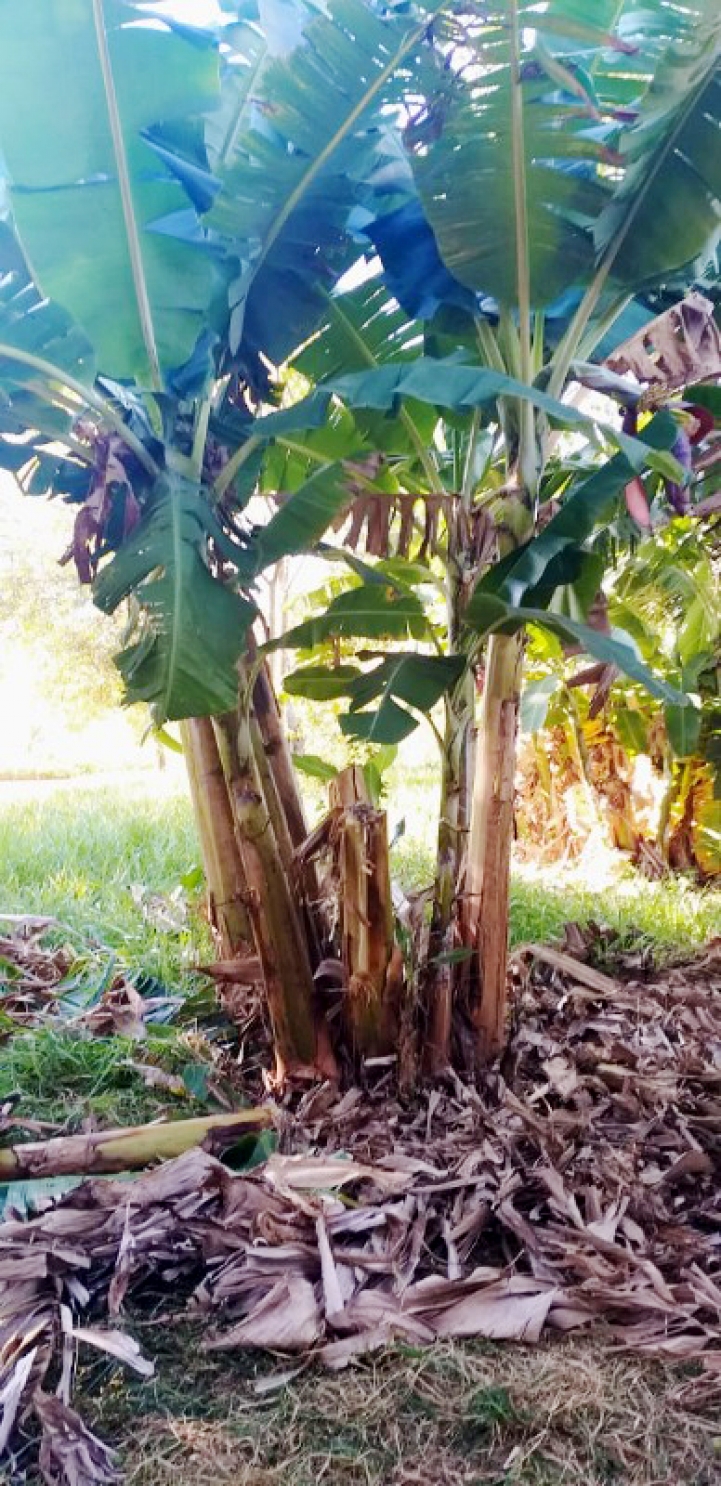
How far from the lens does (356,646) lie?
505 centimetres

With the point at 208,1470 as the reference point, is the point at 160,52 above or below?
above

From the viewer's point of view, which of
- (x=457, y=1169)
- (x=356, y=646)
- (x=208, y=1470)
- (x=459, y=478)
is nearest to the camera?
(x=208, y=1470)

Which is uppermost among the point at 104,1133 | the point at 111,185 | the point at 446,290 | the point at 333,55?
the point at 333,55

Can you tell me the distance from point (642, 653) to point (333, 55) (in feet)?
8.87

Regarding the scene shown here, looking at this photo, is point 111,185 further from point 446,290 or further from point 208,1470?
point 208,1470

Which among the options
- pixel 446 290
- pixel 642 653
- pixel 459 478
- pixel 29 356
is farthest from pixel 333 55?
pixel 642 653

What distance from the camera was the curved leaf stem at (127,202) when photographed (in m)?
1.70

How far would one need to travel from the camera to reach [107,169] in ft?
6.08

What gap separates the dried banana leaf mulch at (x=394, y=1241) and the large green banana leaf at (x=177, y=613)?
89cm

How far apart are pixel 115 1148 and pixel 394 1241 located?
2.01 ft

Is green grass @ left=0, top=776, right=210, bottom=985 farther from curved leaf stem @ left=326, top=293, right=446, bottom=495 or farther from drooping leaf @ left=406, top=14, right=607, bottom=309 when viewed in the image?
drooping leaf @ left=406, top=14, right=607, bottom=309

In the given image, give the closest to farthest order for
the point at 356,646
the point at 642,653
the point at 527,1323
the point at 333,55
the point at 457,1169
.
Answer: the point at 527,1323 < the point at 333,55 < the point at 457,1169 < the point at 642,653 < the point at 356,646

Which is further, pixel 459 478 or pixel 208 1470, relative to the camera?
pixel 459 478

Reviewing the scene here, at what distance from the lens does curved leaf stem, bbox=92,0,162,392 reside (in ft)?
5.59
